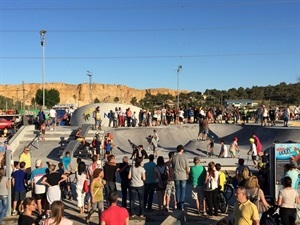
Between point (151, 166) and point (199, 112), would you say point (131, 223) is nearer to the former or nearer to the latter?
point (151, 166)

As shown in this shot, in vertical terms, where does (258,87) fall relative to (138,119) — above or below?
above

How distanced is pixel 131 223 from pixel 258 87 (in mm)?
91170

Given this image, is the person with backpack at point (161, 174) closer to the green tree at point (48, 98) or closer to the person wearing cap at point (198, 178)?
the person wearing cap at point (198, 178)

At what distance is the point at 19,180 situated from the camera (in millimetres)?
9445

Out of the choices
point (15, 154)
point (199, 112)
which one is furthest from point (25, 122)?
point (199, 112)

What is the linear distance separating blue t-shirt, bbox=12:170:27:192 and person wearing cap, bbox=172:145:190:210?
12.5 feet

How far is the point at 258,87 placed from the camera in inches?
3743

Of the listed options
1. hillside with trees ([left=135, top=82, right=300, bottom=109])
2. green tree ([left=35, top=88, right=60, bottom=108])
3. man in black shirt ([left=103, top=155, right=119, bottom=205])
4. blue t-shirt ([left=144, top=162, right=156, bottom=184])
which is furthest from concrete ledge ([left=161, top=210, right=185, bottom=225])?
green tree ([left=35, top=88, right=60, bottom=108])

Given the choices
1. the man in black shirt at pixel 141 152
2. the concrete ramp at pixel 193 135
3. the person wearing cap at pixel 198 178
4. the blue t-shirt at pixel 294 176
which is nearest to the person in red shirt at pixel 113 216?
the person wearing cap at pixel 198 178

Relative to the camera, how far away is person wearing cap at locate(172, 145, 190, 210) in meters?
9.29

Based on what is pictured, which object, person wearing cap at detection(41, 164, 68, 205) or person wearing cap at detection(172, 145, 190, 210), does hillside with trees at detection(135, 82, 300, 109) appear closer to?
person wearing cap at detection(172, 145, 190, 210)

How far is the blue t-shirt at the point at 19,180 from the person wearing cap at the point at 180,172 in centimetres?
380

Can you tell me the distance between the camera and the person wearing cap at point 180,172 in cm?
929

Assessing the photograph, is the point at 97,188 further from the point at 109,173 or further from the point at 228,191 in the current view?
the point at 228,191
